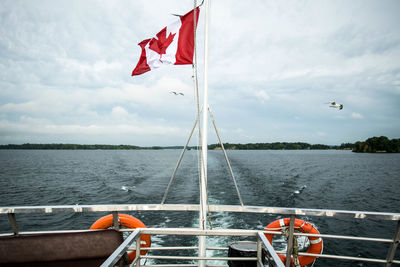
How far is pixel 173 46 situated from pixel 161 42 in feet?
0.92

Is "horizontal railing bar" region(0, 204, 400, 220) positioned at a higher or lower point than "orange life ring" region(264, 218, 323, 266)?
higher

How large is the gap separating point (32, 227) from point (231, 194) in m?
9.37

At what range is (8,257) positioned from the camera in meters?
1.96

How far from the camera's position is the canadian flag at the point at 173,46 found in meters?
3.15

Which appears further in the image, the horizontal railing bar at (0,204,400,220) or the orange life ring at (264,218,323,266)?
the orange life ring at (264,218,323,266)

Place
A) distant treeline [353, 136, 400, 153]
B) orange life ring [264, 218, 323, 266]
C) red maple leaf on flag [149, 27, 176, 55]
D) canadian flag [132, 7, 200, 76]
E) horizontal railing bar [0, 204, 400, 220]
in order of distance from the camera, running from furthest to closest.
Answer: distant treeline [353, 136, 400, 153], red maple leaf on flag [149, 27, 176, 55], canadian flag [132, 7, 200, 76], orange life ring [264, 218, 323, 266], horizontal railing bar [0, 204, 400, 220]

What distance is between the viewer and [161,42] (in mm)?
3445

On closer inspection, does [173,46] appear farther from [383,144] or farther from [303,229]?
[383,144]

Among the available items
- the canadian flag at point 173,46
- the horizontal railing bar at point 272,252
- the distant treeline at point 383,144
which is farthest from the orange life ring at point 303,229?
the distant treeline at point 383,144

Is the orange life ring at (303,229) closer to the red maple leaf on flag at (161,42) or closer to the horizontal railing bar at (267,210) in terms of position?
the horizontal railing bar at (267,210)

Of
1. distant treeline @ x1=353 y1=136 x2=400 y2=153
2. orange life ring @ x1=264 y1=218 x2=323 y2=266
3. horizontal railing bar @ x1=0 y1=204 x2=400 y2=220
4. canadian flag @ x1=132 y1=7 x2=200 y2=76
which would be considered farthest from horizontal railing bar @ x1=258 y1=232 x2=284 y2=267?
distant treeline @ x1=353 y1=136 x2=400 y2=153

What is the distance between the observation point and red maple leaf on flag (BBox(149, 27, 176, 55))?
3354 millimetres

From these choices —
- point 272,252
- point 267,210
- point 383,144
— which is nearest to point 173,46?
point 267,210

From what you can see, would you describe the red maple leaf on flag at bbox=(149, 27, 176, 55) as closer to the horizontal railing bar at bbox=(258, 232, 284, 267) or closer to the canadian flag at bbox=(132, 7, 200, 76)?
the canadian flag at bbox=(132, 7, 200, 76)
